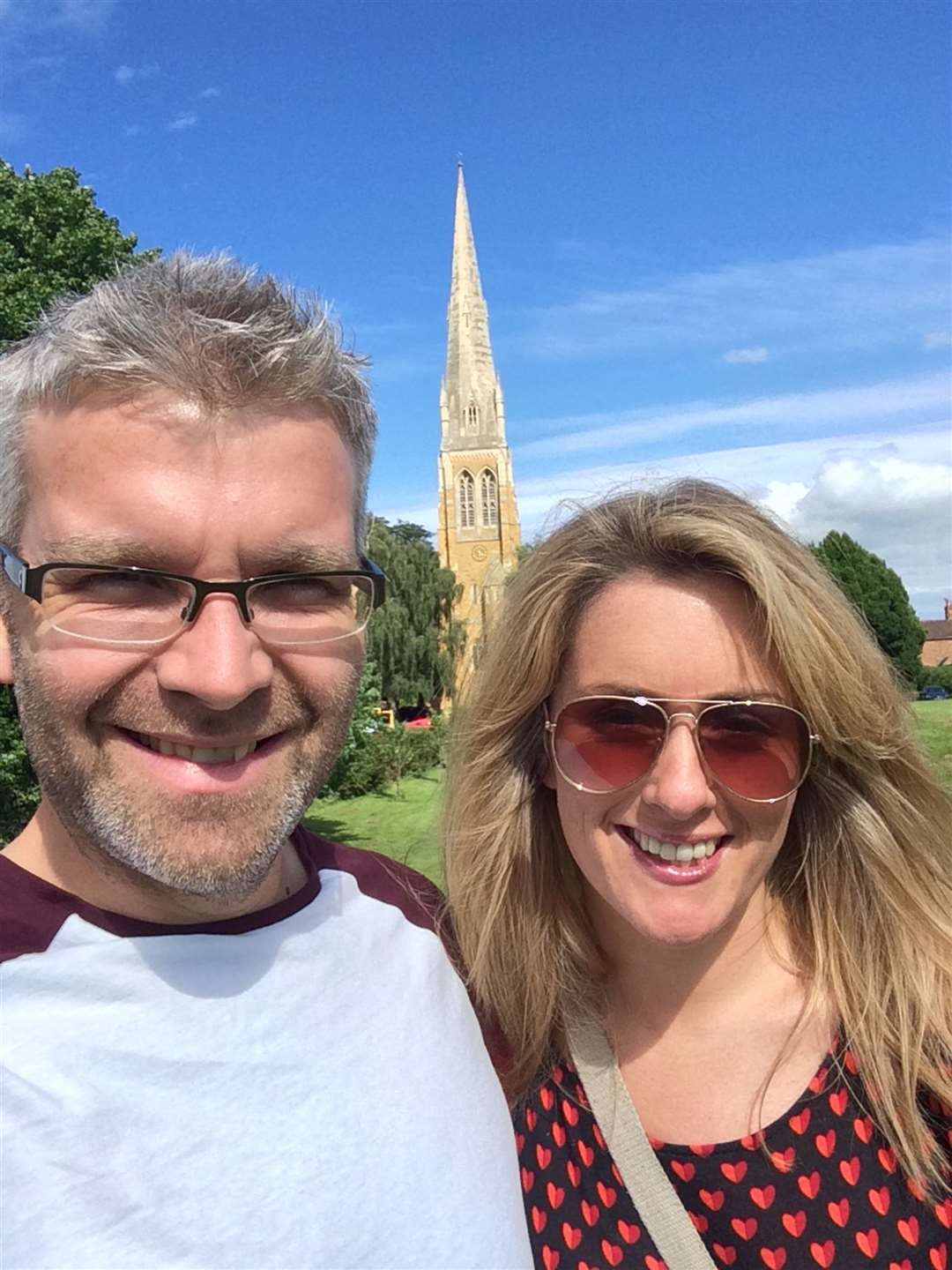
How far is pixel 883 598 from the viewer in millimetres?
28906

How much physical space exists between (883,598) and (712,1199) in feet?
100

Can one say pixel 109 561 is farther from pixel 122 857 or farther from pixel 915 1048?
pixel 915 1048

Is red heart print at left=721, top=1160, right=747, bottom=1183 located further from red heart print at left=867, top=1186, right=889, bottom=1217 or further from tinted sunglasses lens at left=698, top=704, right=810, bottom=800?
tinted sunglasses lens at left=698, top=704, right=810, bottom=800

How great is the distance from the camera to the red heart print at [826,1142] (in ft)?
4.88

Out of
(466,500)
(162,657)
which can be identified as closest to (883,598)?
(466,500)

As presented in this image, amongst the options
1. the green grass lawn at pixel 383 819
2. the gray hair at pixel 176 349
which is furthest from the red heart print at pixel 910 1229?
the green grass lawn at pixel 383 819

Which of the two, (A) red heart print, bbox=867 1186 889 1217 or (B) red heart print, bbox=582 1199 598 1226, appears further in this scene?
(B) red heart print, bbox=582 1199 598 1226

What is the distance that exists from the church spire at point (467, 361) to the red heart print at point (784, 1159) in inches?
2045

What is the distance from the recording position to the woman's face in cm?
164

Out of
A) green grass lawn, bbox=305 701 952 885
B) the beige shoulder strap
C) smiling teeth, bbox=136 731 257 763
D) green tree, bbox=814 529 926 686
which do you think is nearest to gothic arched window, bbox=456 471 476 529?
green tree, bbox=814 529 926 686

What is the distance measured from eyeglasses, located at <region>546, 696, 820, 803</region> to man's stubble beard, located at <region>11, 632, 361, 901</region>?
0.63 m

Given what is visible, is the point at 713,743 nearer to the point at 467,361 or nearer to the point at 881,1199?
the point at 881,1199

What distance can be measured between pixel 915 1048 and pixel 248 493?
1522 millimetres

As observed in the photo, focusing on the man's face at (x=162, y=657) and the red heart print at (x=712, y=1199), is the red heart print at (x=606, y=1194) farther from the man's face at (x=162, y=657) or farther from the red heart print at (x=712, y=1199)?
the man's face at (x=162, y=657)
